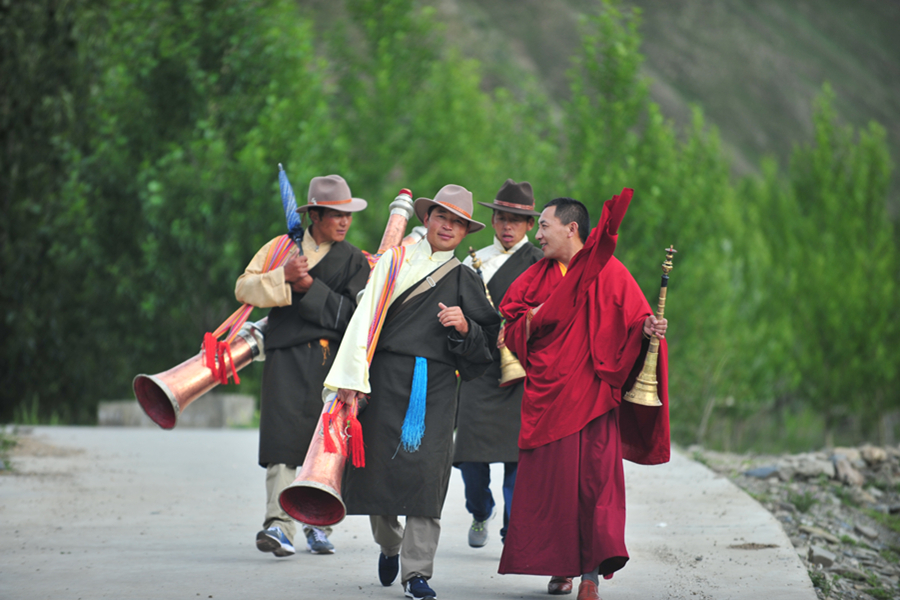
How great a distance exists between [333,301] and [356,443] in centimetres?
118

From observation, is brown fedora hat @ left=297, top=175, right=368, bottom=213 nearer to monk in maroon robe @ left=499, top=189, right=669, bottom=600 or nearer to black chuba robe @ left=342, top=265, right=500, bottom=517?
black chuba robe @ left=342, top=265, right=500, bottom=517

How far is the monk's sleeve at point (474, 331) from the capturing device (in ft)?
15.7

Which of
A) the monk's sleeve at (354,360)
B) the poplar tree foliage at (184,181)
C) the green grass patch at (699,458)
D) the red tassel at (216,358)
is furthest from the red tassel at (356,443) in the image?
the poplar tree foliage at (184,181)

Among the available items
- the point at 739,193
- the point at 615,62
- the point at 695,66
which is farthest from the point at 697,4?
the point at 615,62

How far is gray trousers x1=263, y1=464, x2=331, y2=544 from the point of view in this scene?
548 cm

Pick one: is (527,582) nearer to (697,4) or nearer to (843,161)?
(843,161)

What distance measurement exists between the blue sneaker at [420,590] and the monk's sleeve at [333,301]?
1.62 meters

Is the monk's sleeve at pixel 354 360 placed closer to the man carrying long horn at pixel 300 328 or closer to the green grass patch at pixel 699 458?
the man carrying long horn at pixel 300 328

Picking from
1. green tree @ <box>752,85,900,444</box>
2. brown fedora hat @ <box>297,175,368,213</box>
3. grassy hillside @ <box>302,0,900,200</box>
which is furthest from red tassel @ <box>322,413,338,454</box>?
grassy hillside @ <box>302,0,900,200</box>

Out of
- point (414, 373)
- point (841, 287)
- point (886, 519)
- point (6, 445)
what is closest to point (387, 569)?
point (414, 373)

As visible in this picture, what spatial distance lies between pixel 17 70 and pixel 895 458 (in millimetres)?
12457

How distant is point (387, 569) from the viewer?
482 centimetres

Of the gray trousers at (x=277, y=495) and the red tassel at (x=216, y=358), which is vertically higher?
the red tassel at (x=216, y=358)

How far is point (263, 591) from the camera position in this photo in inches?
179
